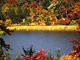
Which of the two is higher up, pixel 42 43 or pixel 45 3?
pixel 42 43

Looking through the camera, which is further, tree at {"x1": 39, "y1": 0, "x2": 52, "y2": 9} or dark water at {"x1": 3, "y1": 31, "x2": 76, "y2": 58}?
tree at {"x1": 39, "y1": 0, "x2": 52, "y2": 9}

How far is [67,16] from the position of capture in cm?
5412

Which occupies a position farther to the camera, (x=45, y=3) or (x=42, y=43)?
(x=45, y=3)

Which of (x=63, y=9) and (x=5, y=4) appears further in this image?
(x=5, y=4)

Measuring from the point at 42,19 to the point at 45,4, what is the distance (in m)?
5.29

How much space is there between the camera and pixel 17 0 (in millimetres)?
60719

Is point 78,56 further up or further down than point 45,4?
further up

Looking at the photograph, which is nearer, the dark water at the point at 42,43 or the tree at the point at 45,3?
the dark water at the point at 42,43

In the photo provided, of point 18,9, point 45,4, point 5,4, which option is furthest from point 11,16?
point 45,4

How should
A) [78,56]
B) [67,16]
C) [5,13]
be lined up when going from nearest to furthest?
[78,56] → [67,16] → [5,13]

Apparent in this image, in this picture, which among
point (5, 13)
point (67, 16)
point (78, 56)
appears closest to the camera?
point (78, 56)

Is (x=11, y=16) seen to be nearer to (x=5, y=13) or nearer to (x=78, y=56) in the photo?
(x=5, y=13)

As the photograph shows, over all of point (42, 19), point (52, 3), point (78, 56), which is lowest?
point (42, 19)

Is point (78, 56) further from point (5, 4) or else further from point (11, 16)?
point (5, 4)
